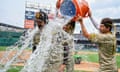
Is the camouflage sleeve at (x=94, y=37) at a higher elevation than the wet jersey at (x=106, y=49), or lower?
higher

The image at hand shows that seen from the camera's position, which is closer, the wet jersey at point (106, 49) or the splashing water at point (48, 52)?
the wet jersey at point (106, 49)

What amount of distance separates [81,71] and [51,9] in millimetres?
8531

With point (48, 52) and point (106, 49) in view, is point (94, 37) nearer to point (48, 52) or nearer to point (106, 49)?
point (106, 49)

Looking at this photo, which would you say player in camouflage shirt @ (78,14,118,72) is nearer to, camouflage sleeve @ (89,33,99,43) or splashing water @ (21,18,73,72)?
camouflage sleeve @ (89,33,99,43)

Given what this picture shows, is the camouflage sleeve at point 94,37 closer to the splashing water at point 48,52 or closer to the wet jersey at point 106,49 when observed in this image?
the wet jersey at point 106,49

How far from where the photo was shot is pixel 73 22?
716cm

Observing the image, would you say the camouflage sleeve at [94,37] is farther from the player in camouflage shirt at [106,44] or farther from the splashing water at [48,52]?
the splashing water at [48,52]

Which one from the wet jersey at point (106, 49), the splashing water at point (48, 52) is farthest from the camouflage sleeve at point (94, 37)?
the splashing water at point (48, 52)

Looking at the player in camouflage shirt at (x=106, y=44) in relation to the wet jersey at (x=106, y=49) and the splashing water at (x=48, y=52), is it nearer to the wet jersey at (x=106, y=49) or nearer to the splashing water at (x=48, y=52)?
the wet jersey at (x=106, y=49)

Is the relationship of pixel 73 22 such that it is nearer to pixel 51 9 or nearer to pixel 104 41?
pixel 51 9

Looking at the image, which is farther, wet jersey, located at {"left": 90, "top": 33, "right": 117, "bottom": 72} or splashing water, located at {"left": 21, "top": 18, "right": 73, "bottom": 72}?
splashing water, located at {"left": 21, "top": 18, "right": 73, "bottom": 72}

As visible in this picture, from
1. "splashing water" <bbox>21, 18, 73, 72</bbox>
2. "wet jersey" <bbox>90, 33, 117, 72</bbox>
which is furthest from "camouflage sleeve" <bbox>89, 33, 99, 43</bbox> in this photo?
"splashing water" <bbox>21, 18, 73, 72</bbox>

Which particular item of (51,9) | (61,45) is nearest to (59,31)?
(61,45)

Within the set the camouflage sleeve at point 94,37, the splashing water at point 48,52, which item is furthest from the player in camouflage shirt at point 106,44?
the splashing water at point 48,52
